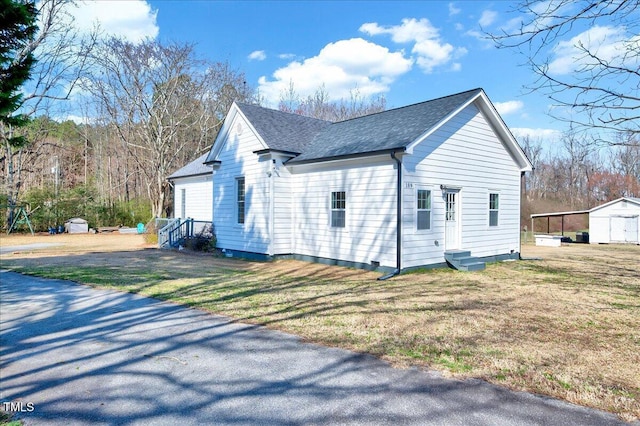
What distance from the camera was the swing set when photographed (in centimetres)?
2417

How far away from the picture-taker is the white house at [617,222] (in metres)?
24.2

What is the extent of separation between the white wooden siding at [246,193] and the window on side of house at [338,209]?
7.90ft

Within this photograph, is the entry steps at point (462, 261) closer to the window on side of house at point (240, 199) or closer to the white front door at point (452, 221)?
the white front door at point (452, 221)

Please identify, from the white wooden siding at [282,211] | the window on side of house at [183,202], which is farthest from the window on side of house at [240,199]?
the window on side of house at [183,202]

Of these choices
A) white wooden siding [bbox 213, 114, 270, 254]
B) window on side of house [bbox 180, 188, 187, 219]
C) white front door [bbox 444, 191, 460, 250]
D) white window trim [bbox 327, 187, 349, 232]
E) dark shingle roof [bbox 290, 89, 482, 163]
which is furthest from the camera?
window on side of house [bbox 180, 188, 187, 219]

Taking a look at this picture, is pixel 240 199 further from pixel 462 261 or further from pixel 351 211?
pixel 462 261

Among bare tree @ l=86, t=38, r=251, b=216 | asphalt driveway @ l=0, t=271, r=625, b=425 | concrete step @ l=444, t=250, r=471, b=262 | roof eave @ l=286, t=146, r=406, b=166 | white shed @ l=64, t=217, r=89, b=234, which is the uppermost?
bare tree @ l=86, t=38, r=251, b=216

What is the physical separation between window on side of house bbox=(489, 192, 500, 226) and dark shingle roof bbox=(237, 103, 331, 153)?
6.78 m

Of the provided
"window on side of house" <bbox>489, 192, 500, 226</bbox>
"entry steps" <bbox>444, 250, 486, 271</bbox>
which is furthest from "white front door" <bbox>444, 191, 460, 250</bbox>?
"window on side of house" <bbox>489, 192, 500, 226</bbox>

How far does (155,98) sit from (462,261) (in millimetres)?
24982

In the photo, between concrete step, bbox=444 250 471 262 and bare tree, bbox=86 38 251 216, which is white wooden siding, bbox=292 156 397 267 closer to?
concrete step, bbox=444 250 471 262

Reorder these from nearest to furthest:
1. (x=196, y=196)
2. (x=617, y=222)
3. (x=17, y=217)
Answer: (x=196, y=196) → (x=17, y=217) → (x=617, y=222)

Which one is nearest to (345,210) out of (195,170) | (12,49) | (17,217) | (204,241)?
(204,241)

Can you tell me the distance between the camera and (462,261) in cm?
1186
